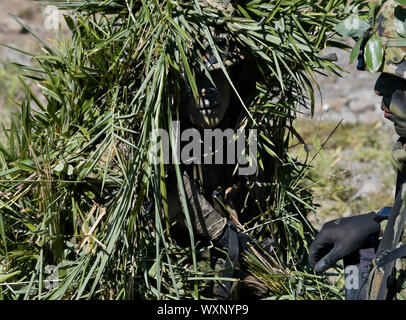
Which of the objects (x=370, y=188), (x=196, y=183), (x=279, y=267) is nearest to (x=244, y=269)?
(x=279, y=267)

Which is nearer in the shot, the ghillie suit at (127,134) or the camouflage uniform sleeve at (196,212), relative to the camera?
the ghillie suit at (127,134)

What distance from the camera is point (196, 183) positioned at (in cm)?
214

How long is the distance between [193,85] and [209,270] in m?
0.62

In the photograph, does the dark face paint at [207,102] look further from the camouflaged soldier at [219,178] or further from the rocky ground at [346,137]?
the rocky ground at [346,137]

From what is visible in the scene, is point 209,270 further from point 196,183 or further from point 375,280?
point 375,280

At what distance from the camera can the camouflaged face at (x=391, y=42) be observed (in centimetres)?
161

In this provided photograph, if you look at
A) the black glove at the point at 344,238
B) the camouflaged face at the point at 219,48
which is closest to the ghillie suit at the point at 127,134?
the camouflaged face at the point at 219,48

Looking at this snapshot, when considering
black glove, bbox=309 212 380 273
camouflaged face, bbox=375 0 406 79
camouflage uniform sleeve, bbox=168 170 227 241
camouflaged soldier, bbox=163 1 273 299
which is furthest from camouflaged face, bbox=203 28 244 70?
black glove, bbox=309 212 380 273

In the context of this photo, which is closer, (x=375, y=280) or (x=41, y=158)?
(x=375, y=280)

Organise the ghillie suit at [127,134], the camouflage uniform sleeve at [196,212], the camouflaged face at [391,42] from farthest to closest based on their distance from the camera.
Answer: the camouflage uniform sleeve at [196,212]
the ghillie suit at [127,134]
the camouflaged face at [391,42]

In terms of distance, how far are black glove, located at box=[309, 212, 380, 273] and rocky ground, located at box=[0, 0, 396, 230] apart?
1028 mm

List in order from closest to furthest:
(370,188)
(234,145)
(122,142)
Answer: (122,142) < (234,145) < (370,188)

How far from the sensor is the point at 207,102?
2.00 meters
